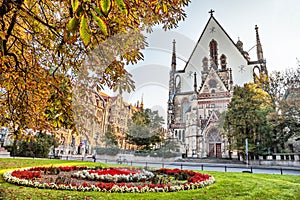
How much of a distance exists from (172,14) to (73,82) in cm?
298

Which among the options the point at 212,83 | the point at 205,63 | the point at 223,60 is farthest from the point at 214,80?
the point at 223,60

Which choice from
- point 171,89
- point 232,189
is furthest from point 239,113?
point 171,89

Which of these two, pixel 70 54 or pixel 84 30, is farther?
pixel 70 54

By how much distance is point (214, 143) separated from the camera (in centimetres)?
3794

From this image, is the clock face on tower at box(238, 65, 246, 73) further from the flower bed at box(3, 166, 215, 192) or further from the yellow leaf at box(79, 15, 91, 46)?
the yellow leaf at box(79, 15, 91, 46)

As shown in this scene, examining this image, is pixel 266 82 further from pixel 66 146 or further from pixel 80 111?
pixel 66 146

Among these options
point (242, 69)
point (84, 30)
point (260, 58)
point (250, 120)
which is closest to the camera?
point (84, 30)

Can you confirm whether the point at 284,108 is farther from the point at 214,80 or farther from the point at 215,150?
the point at 214,80

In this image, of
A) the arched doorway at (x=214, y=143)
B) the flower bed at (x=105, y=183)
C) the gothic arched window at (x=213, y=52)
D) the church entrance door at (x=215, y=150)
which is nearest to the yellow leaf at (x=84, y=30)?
the flower bed at (x=105, y=183)

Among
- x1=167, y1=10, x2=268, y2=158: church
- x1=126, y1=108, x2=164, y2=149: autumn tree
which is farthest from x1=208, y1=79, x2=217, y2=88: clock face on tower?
x1=126, y1=108, x2=164, y2=149: autumn tree

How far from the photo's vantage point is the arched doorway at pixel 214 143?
123ft

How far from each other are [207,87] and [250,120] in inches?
706

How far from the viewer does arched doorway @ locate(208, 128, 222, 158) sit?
123 feet

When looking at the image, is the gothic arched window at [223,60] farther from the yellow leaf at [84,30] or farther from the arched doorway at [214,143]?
the yellow leaf at [84,30]
